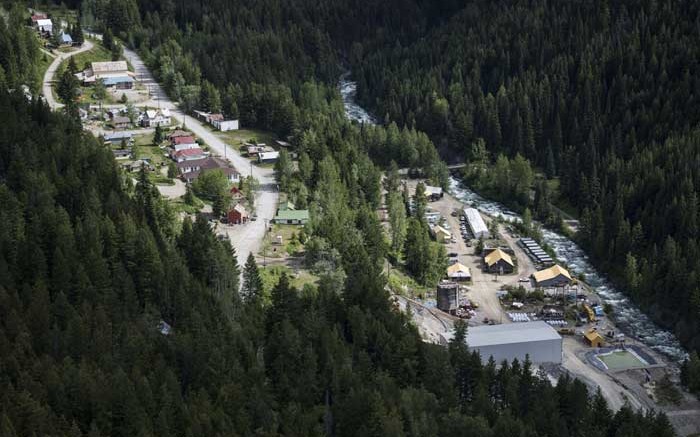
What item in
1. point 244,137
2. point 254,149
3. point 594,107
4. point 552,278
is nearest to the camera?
point 552,278

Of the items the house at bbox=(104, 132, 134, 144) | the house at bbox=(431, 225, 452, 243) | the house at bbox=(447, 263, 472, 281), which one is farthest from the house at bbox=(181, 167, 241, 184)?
the house at bbox=(447, 263, 472, 281)

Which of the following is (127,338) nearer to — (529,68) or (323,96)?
(323,96)

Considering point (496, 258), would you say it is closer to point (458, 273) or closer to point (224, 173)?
point (458, 273)

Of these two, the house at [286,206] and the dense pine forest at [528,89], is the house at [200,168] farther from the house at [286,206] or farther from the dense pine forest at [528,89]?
the dense pine forest at [528,89]

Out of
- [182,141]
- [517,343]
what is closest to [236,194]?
[182,141]

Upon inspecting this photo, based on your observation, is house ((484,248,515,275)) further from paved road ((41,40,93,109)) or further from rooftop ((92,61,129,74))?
rooftop ((92,61,129,74))

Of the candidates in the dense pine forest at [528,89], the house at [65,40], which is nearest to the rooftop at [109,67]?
the dense pine forest at [528,89]

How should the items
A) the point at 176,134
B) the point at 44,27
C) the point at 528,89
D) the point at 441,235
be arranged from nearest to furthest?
the point at 441,235 < the point at 176,134 < the point at 528,89 < the point at 44,27
